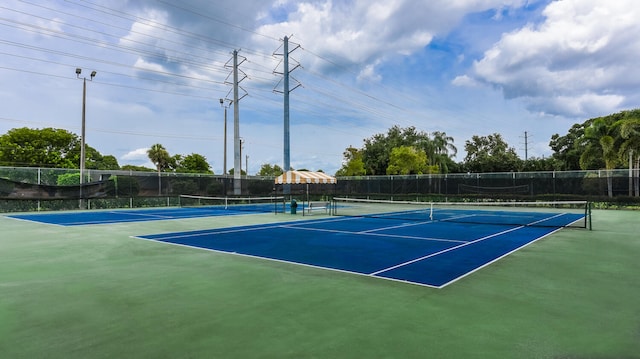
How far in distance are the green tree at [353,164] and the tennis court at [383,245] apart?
1516 inches

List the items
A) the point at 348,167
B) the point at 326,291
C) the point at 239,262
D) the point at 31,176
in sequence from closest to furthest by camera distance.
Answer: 1. the point at 326,291
2. the point at 239,262
3. the point at 31,176
4. the point at 348,167

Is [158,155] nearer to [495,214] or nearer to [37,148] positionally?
[37,148]

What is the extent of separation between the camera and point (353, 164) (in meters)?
52.2

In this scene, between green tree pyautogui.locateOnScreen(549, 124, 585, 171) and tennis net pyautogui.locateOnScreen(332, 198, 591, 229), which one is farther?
green tree pyautogui.locateOnScreen(549, 124, 585, 171)

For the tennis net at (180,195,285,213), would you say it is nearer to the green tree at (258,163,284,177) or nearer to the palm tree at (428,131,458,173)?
the palm tree at (428,131,458,173)

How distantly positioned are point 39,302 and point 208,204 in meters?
23.1

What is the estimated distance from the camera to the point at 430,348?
3.22 m

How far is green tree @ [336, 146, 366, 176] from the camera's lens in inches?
2045

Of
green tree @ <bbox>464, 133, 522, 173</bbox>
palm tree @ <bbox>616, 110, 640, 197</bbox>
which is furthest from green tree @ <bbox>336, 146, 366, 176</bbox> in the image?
palm tree @ <bbox>616, 110, 640, 197</bbox>

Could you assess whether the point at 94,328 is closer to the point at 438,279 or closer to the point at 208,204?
the point at 438,279

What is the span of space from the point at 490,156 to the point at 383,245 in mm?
51795

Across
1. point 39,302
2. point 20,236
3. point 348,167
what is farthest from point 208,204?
point 348,167

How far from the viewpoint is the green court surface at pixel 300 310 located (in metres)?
3.24

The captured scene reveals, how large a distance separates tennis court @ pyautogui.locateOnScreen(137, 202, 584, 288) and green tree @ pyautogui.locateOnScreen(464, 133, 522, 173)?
→ 138ft
